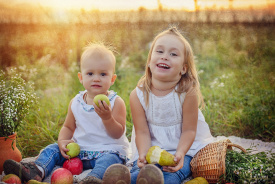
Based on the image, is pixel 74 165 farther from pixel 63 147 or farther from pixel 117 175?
pixel 117 175

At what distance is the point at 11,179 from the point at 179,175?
1.33 meters

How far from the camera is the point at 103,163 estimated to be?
2.46 m

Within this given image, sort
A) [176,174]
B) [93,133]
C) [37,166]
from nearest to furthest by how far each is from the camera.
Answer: [176,174]
[37,166]
[93,133]

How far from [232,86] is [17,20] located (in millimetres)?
4184

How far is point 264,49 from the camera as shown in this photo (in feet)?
16.3

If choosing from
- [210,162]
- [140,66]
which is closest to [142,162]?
[210,162]

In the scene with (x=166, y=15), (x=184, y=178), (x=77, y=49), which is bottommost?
(x=184, y=178)

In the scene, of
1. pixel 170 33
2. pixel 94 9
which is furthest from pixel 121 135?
pixel 94 9

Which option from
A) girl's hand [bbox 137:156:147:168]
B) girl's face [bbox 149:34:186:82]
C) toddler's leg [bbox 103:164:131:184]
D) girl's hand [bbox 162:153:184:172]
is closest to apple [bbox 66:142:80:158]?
girl's hand [bbox 137:156:147:168]

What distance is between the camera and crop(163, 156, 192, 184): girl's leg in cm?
227

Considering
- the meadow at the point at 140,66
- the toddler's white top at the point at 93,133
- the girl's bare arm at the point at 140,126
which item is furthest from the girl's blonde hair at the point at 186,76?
the meadow at the point at 140,66

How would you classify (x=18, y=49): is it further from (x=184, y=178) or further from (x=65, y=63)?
(x=184, y=178)

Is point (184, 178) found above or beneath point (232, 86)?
beneath

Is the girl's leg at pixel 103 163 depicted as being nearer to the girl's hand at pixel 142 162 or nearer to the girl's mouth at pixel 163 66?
the girl's hand at pixel 142 162
